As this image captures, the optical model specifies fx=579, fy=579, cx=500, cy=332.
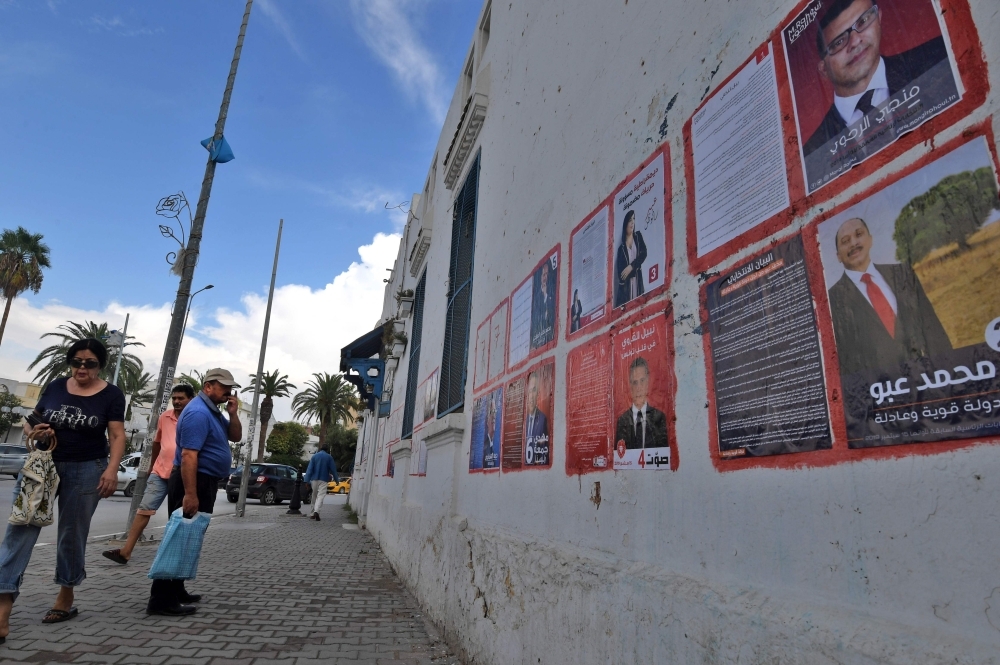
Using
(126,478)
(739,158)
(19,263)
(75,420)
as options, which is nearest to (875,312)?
(739,158)

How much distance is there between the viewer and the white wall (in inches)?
44.8

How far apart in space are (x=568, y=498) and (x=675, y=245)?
1292 mm

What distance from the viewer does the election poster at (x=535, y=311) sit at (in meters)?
3.34

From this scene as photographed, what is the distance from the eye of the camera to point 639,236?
2.43 m

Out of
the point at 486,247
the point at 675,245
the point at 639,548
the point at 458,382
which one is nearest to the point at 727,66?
the point at 675,245

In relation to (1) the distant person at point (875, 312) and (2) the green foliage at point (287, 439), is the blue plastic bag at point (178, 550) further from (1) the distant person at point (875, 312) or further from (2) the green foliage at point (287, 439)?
(2) the green foliage at point (287, 439)

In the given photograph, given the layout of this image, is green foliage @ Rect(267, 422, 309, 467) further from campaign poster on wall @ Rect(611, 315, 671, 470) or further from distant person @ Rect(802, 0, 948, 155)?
distant person @ Rect(802, 0, 948, 155)

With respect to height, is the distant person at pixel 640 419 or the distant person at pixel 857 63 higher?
the distant person at pixel 857 63

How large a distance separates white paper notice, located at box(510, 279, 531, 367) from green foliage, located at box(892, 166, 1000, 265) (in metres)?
2.46

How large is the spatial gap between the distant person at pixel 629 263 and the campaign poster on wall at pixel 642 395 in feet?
0.52

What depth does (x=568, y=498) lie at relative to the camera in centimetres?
273

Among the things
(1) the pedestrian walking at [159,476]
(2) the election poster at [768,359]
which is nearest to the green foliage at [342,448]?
(1) the pedestrian walking at [159,476]

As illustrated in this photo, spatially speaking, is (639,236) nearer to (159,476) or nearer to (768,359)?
(768,359)

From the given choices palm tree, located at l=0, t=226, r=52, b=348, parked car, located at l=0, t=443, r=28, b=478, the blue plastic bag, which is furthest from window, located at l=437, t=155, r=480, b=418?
palm tree, located at l=0, t=226, r=52, b=348
